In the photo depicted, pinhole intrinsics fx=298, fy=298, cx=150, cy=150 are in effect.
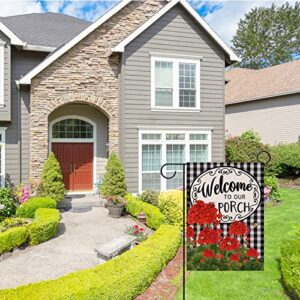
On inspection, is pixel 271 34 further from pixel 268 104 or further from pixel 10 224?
pixel 10 224

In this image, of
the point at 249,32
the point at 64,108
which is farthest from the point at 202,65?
the point at 249,32

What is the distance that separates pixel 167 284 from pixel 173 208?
10.1ft

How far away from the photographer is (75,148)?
13.9 meters

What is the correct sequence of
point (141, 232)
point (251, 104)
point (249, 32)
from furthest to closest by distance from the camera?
1. point (249, 32)
2. point (251, 104)
3. point (141, 232)

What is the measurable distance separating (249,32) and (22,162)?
44366 millimetres

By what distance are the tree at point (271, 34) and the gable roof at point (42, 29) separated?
3621 cm

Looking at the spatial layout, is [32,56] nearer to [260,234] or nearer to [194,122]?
[194,122]

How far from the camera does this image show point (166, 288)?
19.9 ft

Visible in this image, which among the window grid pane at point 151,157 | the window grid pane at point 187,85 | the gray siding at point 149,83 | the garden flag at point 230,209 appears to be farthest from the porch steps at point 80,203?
the garden flag at point 230,209

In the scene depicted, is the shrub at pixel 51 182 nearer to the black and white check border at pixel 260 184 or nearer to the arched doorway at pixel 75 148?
the arched doorway at pixel 75 148

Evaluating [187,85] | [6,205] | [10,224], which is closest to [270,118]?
[187,85]

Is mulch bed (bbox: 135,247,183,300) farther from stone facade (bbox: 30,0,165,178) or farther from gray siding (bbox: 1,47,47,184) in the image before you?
gray siding (bbox: 1,47,47,184)

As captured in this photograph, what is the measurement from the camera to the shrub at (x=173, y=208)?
8.99 m

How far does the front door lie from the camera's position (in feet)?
45.2
